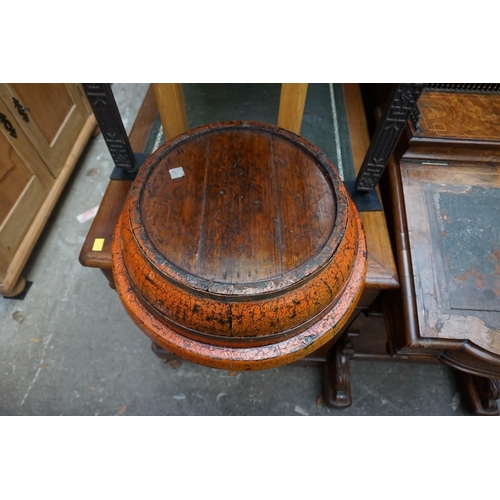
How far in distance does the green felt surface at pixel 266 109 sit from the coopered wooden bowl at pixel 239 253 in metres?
0.54

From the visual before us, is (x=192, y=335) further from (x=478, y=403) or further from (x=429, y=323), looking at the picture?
(x=478, y=403)

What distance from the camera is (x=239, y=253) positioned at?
0.79 m

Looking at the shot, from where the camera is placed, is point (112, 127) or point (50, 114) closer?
point (112, 127)

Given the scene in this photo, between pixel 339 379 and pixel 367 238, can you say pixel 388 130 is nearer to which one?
pixel 367 238

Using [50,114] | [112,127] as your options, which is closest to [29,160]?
[50,114]

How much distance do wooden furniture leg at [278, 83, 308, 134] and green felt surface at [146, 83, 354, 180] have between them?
0.22 metres

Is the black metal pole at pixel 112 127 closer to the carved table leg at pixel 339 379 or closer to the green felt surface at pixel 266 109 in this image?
the green felt surface at pixel 266 109

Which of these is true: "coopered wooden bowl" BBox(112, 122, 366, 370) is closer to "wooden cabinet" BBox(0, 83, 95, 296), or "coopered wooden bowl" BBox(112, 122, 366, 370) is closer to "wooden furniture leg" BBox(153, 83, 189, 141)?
"wooden furniture leg" BBox(153, 83, 189, 141)

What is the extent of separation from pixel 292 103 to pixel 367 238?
51cm

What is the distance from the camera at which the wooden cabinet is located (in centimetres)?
159

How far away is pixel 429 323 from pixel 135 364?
1251mm

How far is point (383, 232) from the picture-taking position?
1148 mm

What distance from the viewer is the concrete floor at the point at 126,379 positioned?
155 centimetres

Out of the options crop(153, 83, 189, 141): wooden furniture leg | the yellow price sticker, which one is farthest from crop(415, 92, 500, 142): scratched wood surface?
the yellow price sticker
